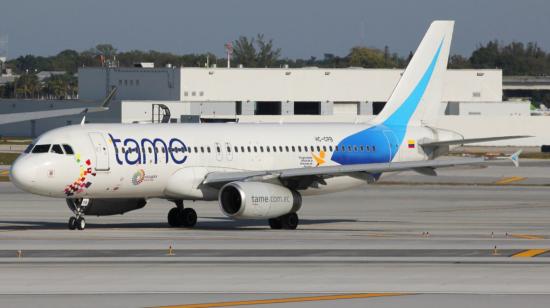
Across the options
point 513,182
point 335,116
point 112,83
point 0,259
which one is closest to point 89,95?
point 112,83

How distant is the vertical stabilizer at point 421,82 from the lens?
48.1 meters

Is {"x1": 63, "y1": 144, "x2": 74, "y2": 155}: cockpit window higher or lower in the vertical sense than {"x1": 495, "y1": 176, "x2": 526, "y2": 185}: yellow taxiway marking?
higher

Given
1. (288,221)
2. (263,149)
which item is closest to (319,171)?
(288,221)

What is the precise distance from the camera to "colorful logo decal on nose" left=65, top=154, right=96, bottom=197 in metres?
38.8

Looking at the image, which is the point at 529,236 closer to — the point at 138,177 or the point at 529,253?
the point at 529,253

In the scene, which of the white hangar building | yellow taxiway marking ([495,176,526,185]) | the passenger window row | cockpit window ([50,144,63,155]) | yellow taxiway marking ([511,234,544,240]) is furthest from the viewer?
the white hangar building

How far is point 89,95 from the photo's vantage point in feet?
461

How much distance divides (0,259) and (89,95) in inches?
4391

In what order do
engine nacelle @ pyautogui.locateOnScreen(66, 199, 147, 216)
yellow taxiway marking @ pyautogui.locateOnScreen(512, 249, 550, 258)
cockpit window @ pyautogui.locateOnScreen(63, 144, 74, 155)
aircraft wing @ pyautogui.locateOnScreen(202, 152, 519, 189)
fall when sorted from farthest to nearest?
aircraft wing @ pyautogui.locateOnScreen(202, 152, 519, 189) → engine nacelle @ pyautogui.locateOnScreen(66, 199, 147, 216) → cockpit window @ pyautogui.locateOnScreen(63, 144, 74, 155) → yellow taxiway marking @ pyautogui.locateOnScreen(512, 249, 550, 258)

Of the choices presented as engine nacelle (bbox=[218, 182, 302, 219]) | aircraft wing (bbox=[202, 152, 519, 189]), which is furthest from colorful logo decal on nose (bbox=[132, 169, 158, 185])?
engine nacelle (bbox=[218, 182, 302, 219])

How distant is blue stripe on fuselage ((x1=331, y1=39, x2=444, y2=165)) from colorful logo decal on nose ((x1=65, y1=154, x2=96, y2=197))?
1022cm

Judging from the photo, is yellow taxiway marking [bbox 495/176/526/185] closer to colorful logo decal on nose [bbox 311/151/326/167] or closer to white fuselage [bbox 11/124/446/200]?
white fuselage [bbox 11/124/446/200]

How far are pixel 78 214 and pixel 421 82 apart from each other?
51.2 feet
